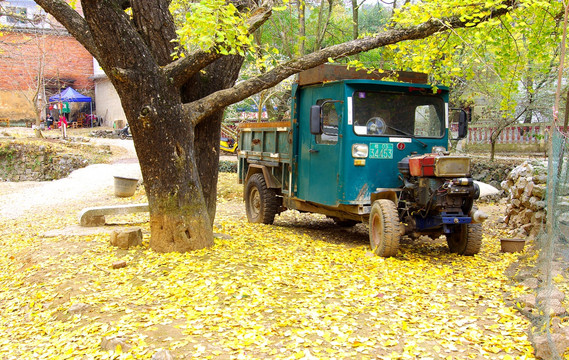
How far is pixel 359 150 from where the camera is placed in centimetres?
755

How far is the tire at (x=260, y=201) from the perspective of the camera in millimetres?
9938

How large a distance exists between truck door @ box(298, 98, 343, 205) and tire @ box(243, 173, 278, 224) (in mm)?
1104

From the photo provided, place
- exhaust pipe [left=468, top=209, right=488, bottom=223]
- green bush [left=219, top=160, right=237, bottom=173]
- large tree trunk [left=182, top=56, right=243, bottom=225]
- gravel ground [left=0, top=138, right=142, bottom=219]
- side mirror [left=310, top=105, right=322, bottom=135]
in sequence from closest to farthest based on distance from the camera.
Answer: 1. exhaust pipe [left=468, top=209, right=488, bottom=223]
2. large tree trunk [left=182, top=56, right=243, bottom=225]
3. side mirror [left=310, top=105, right=322, bottom=135]
4. gravel ground [left=0, top=138, right=142, bottom=219]
5. green bush [left=219, top=160, right=237, bottom=173]

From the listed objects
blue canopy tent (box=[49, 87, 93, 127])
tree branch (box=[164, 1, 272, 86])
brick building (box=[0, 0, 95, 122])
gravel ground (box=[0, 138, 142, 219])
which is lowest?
gravel ground (box=[0, 138, 142, 219])

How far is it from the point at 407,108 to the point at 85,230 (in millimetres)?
5407

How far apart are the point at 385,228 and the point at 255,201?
13.3 feet

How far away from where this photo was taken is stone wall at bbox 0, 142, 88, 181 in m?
22.7

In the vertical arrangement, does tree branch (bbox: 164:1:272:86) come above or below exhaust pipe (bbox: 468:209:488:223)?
above

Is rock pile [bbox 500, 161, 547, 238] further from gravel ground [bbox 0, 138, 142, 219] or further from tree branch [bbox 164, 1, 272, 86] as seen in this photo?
gravel ground [bbox 0, 138, 142, 219]

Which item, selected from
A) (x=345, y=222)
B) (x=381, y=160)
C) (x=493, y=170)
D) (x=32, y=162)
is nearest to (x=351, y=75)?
(x=381, y=160)

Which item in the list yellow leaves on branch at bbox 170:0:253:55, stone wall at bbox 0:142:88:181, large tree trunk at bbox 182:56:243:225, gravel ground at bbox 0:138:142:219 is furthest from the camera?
stone wall at bbox 0:142:88:181

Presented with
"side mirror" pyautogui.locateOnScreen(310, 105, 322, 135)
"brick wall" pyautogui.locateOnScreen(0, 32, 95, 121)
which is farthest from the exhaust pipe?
"brick wall" pyautogui.locateOnScreen(0, 32, 95, 121)

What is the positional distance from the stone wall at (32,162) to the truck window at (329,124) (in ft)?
55.7

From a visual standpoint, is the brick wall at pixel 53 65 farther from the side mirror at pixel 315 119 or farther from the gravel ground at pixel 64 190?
the side mirror at pixel 315 119
